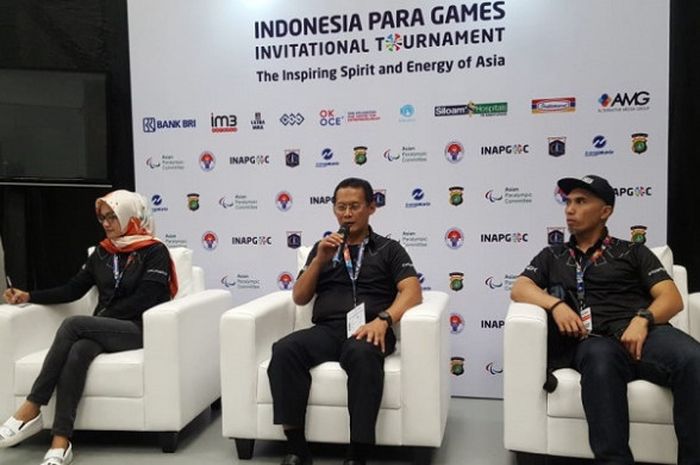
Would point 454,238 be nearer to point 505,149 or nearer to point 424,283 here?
point 424,283

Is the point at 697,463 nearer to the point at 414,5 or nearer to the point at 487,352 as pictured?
the point at 487,352

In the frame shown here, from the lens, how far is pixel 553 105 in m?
3.32

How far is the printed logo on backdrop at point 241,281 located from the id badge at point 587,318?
6.39 feet

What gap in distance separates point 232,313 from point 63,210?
2.12 m

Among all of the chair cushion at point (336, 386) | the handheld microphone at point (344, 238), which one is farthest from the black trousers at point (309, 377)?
the handheld microphone at point (344, 238)

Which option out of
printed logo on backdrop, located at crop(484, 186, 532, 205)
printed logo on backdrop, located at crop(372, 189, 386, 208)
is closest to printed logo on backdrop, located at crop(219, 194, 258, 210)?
printed logo on backdrop, located at crop(372, 189, 386, 208)

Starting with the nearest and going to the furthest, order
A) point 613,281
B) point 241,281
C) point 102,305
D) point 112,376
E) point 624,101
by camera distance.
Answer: point 613,281 < point 112,376 < point 102,305 < point 624,101 < point 241,281

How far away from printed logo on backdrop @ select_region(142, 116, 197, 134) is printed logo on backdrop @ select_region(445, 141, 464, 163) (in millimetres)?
1564

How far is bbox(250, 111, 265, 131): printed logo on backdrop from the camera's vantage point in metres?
3.70

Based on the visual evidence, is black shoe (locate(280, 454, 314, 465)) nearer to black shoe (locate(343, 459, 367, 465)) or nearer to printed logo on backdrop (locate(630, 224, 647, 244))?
black shoe (locate(343, 459, 367, 465))

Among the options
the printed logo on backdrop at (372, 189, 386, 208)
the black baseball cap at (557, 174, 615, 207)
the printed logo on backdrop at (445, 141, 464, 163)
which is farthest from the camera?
the printed logo on backdrop at (372, 189, 386, 208)

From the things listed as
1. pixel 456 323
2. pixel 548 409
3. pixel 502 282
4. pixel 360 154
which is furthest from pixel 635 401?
pixel 360 154

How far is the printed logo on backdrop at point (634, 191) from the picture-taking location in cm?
324

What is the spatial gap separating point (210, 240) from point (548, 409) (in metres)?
2.28
